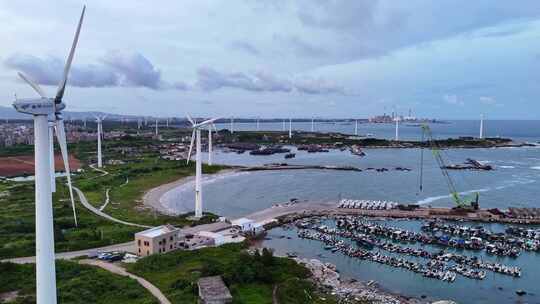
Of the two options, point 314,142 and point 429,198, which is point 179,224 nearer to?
point 429,198

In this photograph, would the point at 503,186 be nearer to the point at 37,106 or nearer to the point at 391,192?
the point at 391,192

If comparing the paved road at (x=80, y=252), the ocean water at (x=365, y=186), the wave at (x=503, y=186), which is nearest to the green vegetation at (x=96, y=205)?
the paved road at (x=80, y=252)

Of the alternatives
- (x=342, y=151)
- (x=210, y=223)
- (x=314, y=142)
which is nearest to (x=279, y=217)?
(x=210, y=223)

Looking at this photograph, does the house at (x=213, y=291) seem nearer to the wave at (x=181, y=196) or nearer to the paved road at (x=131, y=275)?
the paved road at (x=131, y=275)

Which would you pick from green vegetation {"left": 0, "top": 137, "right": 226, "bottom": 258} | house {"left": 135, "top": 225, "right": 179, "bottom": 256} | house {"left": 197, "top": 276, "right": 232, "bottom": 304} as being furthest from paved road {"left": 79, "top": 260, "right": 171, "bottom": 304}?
green vegetation {"left": 0, "top": 137, "right": 226, "bottom": 258}

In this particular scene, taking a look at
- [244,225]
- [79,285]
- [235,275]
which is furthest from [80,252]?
[244,225]
